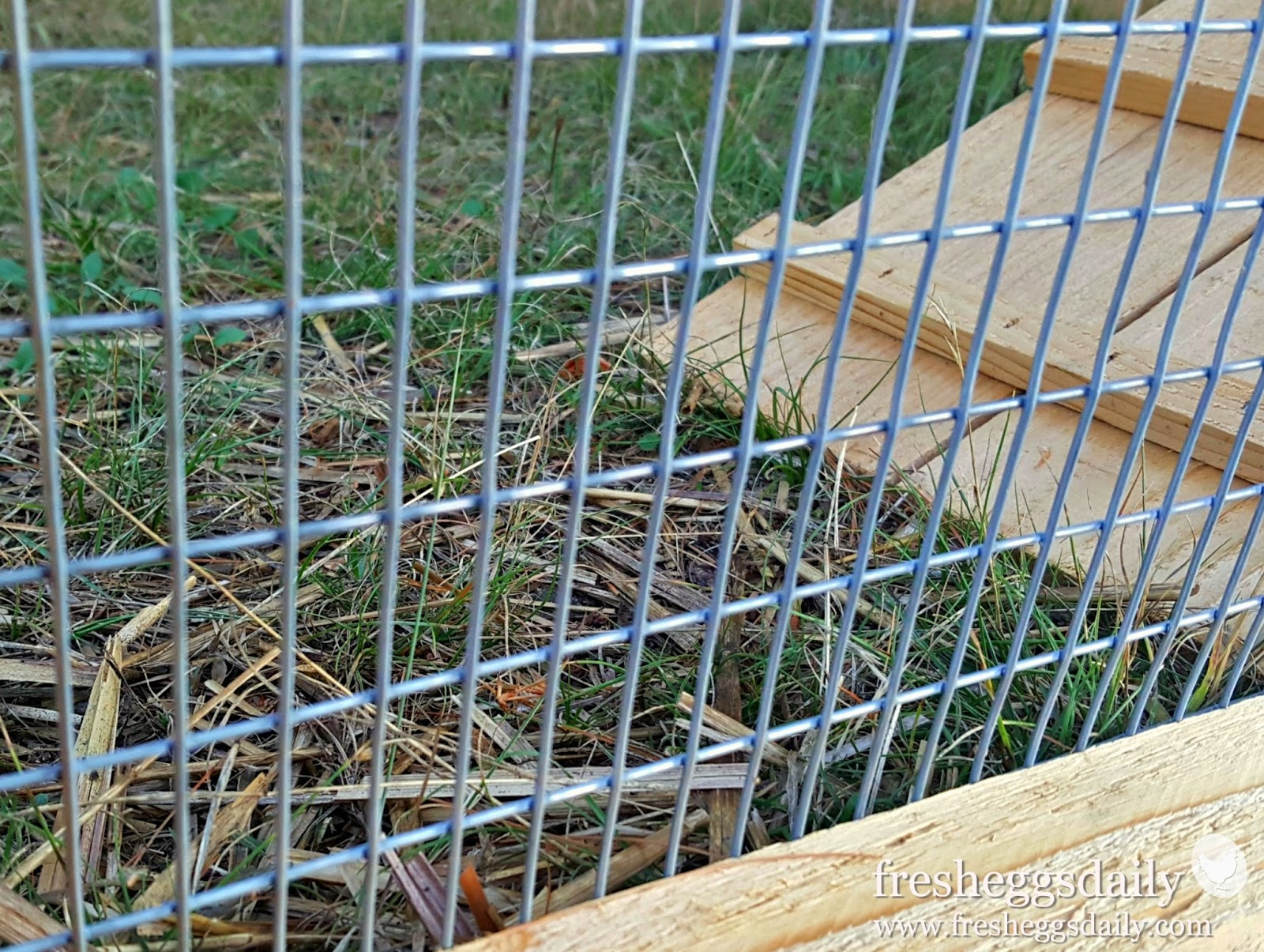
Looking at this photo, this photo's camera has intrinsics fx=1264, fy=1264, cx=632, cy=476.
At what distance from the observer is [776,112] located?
A: 2.72m

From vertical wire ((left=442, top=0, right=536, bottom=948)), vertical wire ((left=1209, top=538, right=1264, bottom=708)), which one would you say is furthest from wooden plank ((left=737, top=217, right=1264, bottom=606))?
vertical wire ((left=442, top=0, right=536, bottom=948))

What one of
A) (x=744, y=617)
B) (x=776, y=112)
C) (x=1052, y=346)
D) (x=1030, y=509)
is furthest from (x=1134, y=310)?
(x=776, y=112)

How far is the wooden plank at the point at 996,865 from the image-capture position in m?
0.83

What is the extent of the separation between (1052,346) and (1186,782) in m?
0.56

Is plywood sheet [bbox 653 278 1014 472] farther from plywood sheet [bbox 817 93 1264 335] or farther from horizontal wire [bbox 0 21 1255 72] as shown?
horizontal wire [bbox 0 21 1255 72]

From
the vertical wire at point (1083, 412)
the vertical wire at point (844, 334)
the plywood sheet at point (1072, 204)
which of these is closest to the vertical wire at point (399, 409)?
the vertical wire at point (844, 334)

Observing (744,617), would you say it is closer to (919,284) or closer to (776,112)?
(919,284)

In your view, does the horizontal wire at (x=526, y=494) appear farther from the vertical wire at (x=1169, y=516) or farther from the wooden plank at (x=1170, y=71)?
the wooden plank at (x=1170, y=71)

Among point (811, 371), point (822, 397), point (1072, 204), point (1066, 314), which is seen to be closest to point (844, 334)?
point (822, 397)

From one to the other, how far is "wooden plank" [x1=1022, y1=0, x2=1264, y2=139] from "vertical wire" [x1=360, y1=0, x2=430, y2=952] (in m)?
1.21

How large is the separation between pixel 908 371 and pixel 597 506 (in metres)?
0.68

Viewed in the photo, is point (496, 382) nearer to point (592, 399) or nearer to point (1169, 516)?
point (592, 399)

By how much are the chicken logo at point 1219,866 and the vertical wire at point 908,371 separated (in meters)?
0.25

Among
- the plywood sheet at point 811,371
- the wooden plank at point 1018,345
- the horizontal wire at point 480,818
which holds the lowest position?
the plywood sheet at point 811,371
